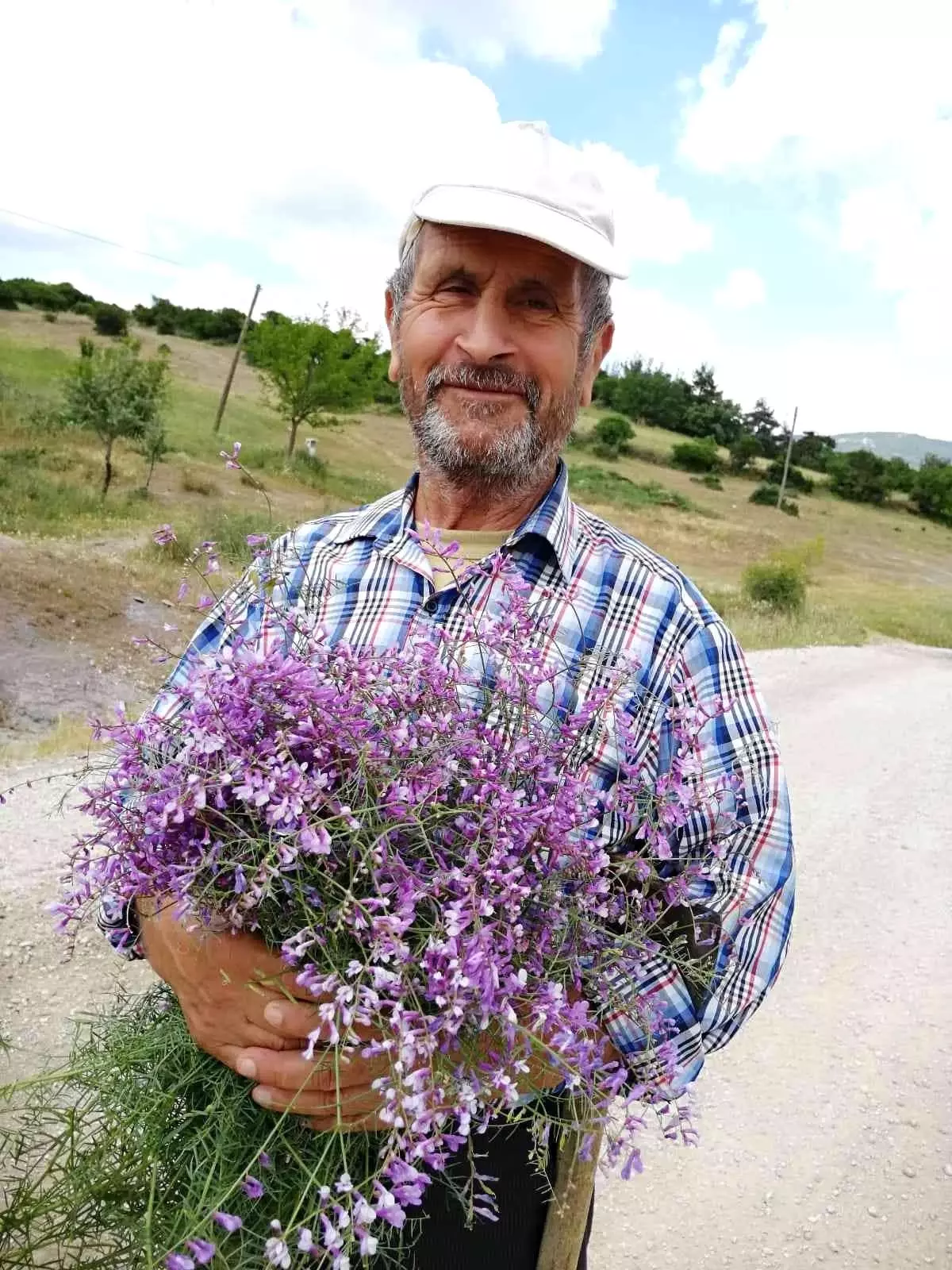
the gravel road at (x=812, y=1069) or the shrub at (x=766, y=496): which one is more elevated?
the shrub at (x=766, y=496)

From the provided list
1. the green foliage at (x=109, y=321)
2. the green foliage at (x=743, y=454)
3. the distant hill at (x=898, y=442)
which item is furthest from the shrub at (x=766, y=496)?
the distant hill at (x=898, y=442)

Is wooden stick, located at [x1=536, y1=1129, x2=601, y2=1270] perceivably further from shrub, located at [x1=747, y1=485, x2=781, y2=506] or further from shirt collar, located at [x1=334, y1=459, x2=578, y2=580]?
shrub, located at [x1=747, y1=485, x2=781, y2=506]

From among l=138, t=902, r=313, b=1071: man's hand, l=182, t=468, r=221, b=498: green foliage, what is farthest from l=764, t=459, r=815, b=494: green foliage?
l=138, t=902, r=313, b=1071: man's hand

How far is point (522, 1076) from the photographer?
125 cm

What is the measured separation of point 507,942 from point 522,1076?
0.32m

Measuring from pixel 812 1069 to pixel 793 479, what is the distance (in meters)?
51.7

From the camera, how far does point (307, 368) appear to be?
33.5m

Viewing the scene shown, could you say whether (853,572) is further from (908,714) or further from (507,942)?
(507,942)

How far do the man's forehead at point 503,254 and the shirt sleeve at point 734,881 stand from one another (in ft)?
2.65

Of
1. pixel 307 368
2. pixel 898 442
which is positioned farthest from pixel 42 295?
pixel 898 442

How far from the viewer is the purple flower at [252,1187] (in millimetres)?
1105

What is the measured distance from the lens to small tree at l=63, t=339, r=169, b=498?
810 inches

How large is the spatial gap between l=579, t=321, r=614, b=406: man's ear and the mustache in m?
0.21

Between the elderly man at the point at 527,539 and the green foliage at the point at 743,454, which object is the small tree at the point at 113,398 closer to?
the elderly man at the point at 527,539
